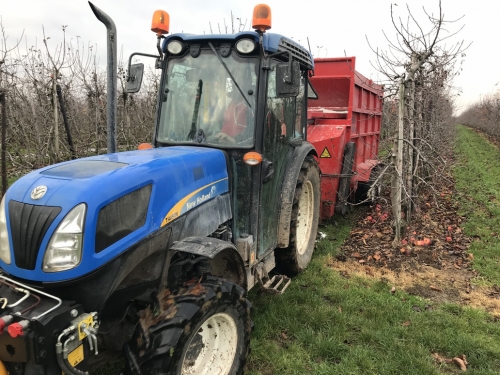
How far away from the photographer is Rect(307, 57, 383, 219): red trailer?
585 centimetres

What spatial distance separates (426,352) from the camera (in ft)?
10.5

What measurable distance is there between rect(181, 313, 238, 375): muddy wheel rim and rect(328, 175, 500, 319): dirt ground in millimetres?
2332

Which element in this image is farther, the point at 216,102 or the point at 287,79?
the point at 216,102

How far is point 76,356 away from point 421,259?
13.9 ft

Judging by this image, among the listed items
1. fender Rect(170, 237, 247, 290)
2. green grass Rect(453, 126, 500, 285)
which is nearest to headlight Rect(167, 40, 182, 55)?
fender Rect(170, 237, 247, 290)

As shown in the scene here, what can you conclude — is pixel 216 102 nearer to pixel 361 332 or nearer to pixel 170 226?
pixel 170 226

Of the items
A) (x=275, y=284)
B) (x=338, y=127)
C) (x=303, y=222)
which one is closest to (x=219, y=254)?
(x=275, y=284)

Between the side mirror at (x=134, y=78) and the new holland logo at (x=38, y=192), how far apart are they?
5.10ft

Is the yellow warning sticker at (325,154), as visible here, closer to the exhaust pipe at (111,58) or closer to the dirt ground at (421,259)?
the dirt ground at (421,259)

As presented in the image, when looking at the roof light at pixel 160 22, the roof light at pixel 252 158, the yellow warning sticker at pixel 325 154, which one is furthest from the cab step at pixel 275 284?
the roof light at pixel 160 22

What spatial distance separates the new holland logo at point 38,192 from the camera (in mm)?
2061

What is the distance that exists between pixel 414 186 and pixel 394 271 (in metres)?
1.79

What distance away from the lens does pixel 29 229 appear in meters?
2.01

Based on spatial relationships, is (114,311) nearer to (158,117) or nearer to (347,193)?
(158,117)
